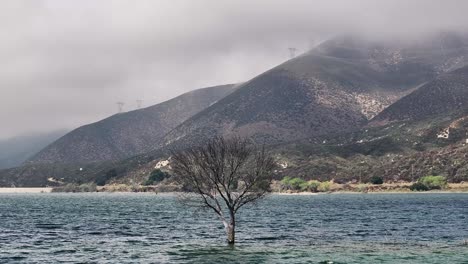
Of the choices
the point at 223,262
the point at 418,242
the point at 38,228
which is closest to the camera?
the point at 223,262

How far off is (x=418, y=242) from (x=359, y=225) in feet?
82.2

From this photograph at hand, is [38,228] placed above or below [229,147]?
below

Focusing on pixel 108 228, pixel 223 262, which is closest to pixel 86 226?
pixel 108 228

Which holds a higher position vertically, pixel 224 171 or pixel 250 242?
pixel 224 171

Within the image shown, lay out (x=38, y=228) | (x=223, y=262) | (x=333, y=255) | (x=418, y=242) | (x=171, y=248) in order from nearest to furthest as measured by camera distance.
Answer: (x=223, y=262) < (x=333, y=255) < (x=171, y=248) < (x=418, y=242) < (x=38, y=228)

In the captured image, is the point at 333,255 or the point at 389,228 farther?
the point at 389,228

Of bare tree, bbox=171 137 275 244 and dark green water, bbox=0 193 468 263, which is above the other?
bare tree, bbox=171 137 275 244

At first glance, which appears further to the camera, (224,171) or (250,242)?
(250,242)

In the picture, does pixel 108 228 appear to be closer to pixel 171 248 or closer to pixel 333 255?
pixel 171 248

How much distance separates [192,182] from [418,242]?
85.8ft

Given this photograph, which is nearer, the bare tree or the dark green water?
the dark green water

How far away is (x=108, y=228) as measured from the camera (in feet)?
291

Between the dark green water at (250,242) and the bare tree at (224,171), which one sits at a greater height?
the bare tree at (224,171)

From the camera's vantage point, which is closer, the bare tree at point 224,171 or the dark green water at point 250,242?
the dark green water at point 250,242
